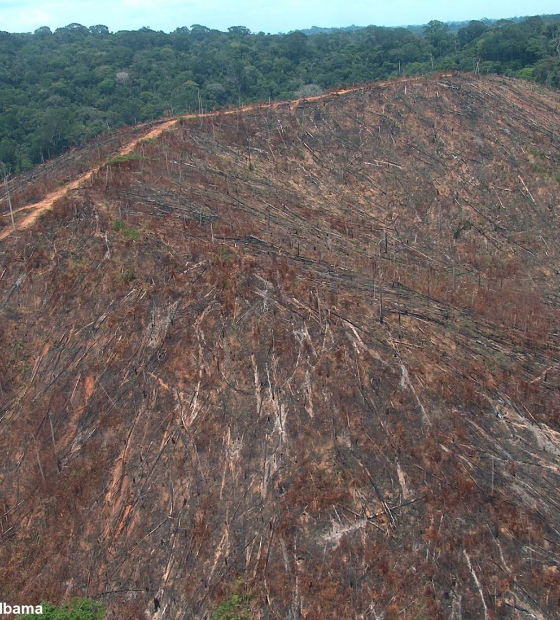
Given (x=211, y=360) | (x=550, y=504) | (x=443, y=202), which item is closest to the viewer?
(x=550, y=504)

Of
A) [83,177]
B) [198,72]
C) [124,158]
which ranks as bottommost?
[83,177]

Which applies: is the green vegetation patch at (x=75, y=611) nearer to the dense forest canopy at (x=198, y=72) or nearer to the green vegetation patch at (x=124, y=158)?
the green vegetation patch at (x=124, y=158)

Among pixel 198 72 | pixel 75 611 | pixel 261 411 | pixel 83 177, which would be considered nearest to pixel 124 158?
pixel 83 177

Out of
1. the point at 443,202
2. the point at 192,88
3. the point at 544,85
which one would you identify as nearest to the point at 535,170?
the point at 443,202

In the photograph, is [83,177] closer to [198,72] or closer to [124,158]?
[124,158]

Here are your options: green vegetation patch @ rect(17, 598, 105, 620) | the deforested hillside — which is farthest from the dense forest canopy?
green vegetation patch @ rect(17, 598, 105, 620)

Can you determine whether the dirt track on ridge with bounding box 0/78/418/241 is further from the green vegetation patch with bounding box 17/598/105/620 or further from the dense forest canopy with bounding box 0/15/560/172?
the green vegetation patch with bounding box 17/598/105/620

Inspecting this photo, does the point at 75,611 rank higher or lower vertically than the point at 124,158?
lower

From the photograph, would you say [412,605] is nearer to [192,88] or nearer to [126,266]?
[126,266]
